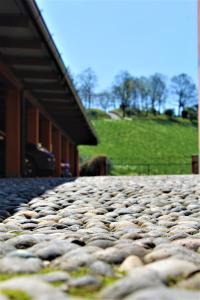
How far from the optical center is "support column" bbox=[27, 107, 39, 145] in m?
16.7

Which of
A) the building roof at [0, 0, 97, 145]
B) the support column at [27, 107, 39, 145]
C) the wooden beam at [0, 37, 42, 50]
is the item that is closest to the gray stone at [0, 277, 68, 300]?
the building roof at [0, 0, 97, 145]

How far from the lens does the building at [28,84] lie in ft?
28.7

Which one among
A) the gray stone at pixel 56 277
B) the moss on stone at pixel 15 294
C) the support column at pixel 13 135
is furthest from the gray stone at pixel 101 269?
the support column at pixel 13 135

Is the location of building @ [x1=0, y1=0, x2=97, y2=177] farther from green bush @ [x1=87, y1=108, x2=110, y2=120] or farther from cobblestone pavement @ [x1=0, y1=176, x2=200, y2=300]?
green bush @ [x1=87, y1=108, x2=110, y2=120]

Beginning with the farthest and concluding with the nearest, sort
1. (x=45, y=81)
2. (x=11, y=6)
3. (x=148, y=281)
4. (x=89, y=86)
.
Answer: (x=89, y=86) → (x=45, y=81) → (x=11, y=6) → (x=148, y=281)

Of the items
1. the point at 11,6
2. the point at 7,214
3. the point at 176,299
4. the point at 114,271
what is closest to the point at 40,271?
the point at 114,271

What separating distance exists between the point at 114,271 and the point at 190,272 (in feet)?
0.92

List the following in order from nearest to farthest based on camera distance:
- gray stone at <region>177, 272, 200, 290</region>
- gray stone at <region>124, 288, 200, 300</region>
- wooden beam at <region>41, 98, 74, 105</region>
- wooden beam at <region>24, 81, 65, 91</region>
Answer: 1. gray stone at <region>124, 288, 200, 300</region>
2. gray stone at <region>177, 272, 200, 290</region>
3. wooden beam at <region>24, 81, 65, 91</region>
4. wooden beam at <region>41, 98, 74, 105</region>

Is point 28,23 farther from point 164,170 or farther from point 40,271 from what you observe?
point 164,170

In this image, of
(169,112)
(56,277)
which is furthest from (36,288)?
(169,112)

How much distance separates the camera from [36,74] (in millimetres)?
13305

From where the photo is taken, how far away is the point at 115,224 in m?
3.30

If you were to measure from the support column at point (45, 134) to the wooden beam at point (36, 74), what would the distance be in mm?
6433

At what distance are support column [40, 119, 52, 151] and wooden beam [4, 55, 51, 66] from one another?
7777 mm
